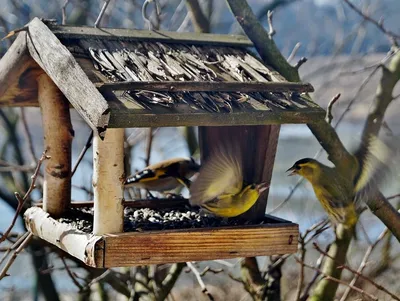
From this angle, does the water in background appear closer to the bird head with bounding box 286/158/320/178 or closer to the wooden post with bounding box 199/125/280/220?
the bird head with bounding box 286/158/320/178

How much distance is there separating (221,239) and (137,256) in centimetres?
33

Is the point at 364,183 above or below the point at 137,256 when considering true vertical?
above

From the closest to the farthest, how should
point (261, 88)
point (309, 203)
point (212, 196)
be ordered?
point (261, 88) → point (212, 196) → point (309, 203)

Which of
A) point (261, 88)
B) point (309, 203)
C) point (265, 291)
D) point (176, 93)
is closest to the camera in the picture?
point (176, 93)

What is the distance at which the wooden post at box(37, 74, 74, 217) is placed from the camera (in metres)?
3.07

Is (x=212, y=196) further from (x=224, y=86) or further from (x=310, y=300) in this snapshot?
(x=310, y=300)

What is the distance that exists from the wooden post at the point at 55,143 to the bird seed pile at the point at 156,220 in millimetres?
81

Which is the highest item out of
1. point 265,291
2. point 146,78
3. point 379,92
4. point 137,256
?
point 379,92

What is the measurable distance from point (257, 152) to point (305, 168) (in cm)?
28

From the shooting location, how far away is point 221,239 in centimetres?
260

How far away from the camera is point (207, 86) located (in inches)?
97.0

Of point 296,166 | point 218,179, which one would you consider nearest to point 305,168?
point 296,166

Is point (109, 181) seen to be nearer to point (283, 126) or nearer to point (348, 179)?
point (348, 179)

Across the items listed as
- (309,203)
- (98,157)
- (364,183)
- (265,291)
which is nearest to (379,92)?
(364,183)
